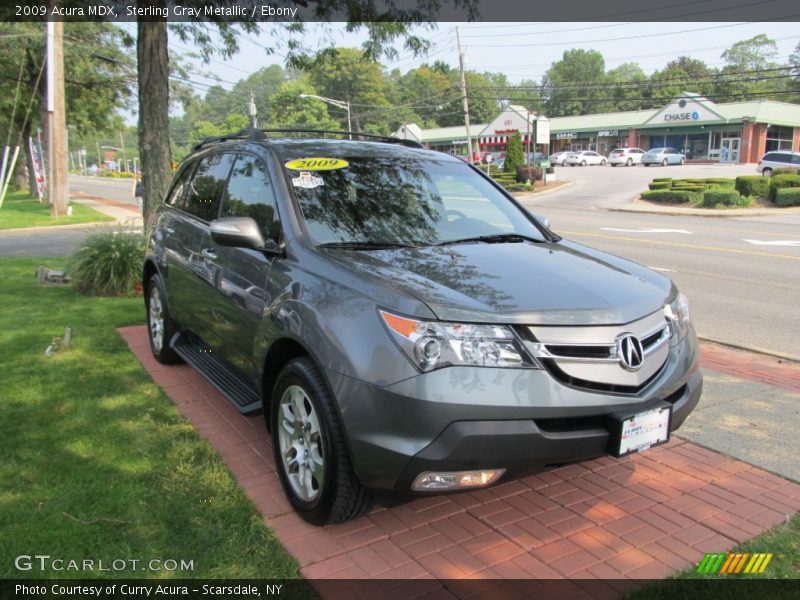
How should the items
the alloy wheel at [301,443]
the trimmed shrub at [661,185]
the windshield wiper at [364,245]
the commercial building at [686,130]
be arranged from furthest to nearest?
the commercial building at [686,130] < the trimmed shrub at [661,185] < the windshield wiper at [364,245] < the alloy wheel at [301,443]

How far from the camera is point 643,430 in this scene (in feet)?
9.24

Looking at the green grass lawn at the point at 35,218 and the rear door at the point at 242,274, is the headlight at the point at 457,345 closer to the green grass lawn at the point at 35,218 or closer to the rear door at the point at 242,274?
the rear door at the point at 242,274

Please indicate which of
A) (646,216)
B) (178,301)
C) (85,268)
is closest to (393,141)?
(178,301)

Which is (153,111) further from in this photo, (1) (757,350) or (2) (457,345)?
(1) (757,350)

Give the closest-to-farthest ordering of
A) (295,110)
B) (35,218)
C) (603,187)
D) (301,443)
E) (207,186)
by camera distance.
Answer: (301,443), (207,186), (35,218), (603,187), (295,110)

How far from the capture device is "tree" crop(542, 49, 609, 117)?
11031 centimetres

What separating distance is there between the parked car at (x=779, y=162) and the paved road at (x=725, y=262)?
1582 centimetres

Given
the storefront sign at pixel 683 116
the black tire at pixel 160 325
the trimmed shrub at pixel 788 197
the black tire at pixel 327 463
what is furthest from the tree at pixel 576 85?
the black tire at pixel 327 463

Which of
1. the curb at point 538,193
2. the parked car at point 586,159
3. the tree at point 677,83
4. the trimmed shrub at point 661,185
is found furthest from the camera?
the tree at point 677,83

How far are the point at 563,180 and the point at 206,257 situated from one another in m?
41.3

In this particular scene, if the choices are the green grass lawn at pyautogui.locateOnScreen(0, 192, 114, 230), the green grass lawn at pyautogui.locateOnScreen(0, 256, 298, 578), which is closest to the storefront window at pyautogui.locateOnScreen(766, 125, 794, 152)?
the green grass lawn at pyautogui.locateOnScreen(0, 192, 114, 230)

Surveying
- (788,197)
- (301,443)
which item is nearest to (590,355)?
(301,443)

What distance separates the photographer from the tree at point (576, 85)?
110306mm

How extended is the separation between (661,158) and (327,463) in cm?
5723
